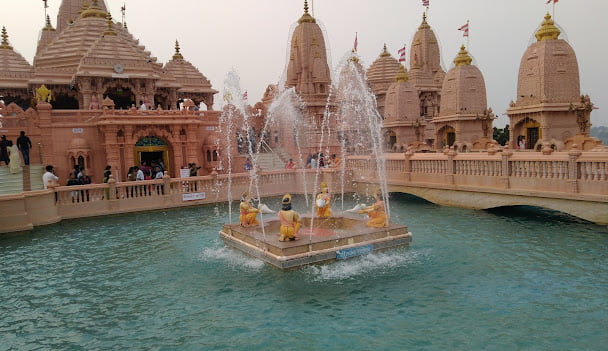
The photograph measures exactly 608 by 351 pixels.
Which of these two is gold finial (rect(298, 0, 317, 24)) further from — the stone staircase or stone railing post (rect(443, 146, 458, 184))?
stone railing post (rect(443, 146, 458, 184))

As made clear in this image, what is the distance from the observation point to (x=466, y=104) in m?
29.5

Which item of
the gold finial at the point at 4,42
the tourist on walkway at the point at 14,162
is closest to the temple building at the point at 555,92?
the tourist on walkway at the point at 14,162

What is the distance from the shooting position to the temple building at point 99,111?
26.0 m

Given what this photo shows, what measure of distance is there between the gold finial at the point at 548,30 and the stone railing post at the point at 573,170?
10.7 metres

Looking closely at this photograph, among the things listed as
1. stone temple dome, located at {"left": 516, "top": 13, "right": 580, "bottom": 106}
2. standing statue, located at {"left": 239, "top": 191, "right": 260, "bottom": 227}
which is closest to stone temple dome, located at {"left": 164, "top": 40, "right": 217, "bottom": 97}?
stone temple dome, located at {"left": 516, "top": 13, "right": 580, "bottom": 106}

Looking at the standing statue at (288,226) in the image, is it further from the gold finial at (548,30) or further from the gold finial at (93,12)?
the gold finial at (93,12)

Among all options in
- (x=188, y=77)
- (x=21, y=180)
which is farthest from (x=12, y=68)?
(x=21, y=180)

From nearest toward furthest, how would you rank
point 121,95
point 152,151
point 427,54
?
point 152,151, point 121,95, point 427,54

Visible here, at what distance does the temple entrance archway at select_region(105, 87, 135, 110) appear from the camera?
33.4 meters

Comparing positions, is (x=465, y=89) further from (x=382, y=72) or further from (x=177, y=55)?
(x=177, y=55)

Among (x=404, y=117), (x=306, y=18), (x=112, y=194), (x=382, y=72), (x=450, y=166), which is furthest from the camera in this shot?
(x=382, y=72)

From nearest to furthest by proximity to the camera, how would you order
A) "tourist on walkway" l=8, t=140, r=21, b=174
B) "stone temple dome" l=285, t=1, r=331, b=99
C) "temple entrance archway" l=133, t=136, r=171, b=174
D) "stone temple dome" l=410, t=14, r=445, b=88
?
"tourist on walkway" l=8, t=140, r=21, b=174 < "temple entrance archway" l=133, t=136, r=171, b=174 < "stone temple dome" l=285, t=1, r=331, b=99 < "stone temple dome" l=410, t=14, r=445, b=88

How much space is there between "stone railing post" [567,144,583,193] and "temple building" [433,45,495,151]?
14.2 m

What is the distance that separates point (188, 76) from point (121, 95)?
979 centimetres
